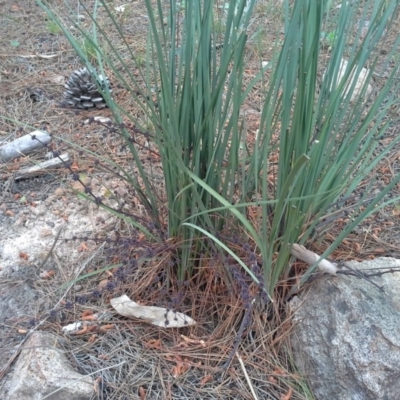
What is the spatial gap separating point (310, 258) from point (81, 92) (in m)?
1.37

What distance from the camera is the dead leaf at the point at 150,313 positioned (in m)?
1.27

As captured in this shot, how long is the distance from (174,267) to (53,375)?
0.38 m

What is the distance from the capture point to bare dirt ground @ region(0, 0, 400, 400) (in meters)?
1.21

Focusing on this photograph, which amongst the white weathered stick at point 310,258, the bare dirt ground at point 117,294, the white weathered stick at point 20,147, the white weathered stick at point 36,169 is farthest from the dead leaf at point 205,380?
the white weathered stick at point 20,147

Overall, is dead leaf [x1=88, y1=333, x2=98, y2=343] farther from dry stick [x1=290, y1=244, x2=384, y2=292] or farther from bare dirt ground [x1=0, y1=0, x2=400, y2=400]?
dry stick [x1=290, y1=244, x2=384, y2=292]

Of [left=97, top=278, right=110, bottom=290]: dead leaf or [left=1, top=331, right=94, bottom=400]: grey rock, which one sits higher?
[left=1, top=331, right=94, bottom=400]: grey rock

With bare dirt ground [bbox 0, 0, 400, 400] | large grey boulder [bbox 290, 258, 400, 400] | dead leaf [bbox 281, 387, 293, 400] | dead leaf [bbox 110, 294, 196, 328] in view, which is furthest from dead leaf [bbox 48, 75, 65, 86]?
dead leaf [bbox 281, 387, 293, 400]

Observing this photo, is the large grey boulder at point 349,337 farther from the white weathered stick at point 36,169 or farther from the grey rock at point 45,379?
the white weathered stick at point 36,169

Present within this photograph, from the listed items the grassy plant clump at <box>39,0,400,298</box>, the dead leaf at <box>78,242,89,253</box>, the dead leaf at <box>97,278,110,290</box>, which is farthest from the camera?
the dead leaf at <box>78,242,89,253</box>

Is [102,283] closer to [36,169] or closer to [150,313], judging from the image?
[150,313]

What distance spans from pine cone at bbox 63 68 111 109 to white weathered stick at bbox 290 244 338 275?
130 centimetres

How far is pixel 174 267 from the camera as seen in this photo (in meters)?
1.34

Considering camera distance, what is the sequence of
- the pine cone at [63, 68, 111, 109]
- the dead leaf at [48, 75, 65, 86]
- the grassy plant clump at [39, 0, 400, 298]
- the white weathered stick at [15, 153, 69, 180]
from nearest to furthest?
the grassy plant clump at [39, 0, 400, 298] < the white weathered stick at [15, 153, 69, 180] < the pine cone at [63, 68, 111, 109] < the dead leaf at [48, 75, 65, 86]

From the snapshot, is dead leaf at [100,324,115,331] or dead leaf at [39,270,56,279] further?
dead leaf at [39,270,56,279]
